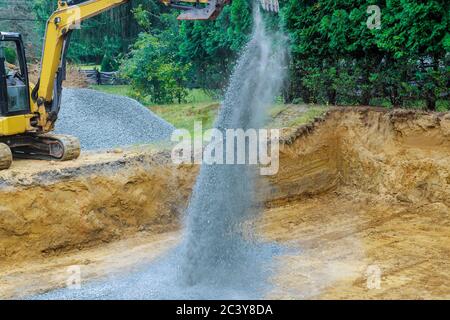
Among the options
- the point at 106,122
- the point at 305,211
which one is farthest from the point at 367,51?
the point at 106,122

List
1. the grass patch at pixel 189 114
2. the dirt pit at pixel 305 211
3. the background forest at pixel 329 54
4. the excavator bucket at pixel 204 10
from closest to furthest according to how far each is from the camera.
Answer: the dirt pit at pixel 305 211, the excavator bucket at pixel 204 10, the background forest at pixel 329 54, the grass patch at pixel 189 114

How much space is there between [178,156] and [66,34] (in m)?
2.94

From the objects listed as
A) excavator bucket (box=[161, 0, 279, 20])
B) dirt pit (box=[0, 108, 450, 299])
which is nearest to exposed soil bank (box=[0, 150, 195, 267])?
dirt pit (box=[0, 108, 450, 299])

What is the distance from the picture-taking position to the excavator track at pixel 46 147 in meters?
9.77

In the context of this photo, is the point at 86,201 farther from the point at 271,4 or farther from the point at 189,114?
the point at 189,114

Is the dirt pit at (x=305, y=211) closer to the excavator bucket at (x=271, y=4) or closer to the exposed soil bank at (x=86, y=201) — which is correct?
the exposed soil bank at (x=86, y=201)

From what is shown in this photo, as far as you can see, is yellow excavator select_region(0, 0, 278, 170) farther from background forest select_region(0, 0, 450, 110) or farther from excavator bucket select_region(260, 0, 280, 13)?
background forest select_region(0, 0, 450, 110)

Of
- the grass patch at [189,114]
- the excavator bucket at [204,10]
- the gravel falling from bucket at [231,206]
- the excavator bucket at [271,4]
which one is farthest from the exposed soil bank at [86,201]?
the excavator bucket at [271,4]

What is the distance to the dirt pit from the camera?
784 centimetres

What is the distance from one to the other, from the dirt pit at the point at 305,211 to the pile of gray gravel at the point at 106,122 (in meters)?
1.59

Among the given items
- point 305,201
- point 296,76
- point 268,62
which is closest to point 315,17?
point 296,76

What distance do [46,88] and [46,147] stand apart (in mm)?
1061

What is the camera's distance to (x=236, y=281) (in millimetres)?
7410

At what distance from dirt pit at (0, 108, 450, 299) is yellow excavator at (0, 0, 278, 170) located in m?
0.51
